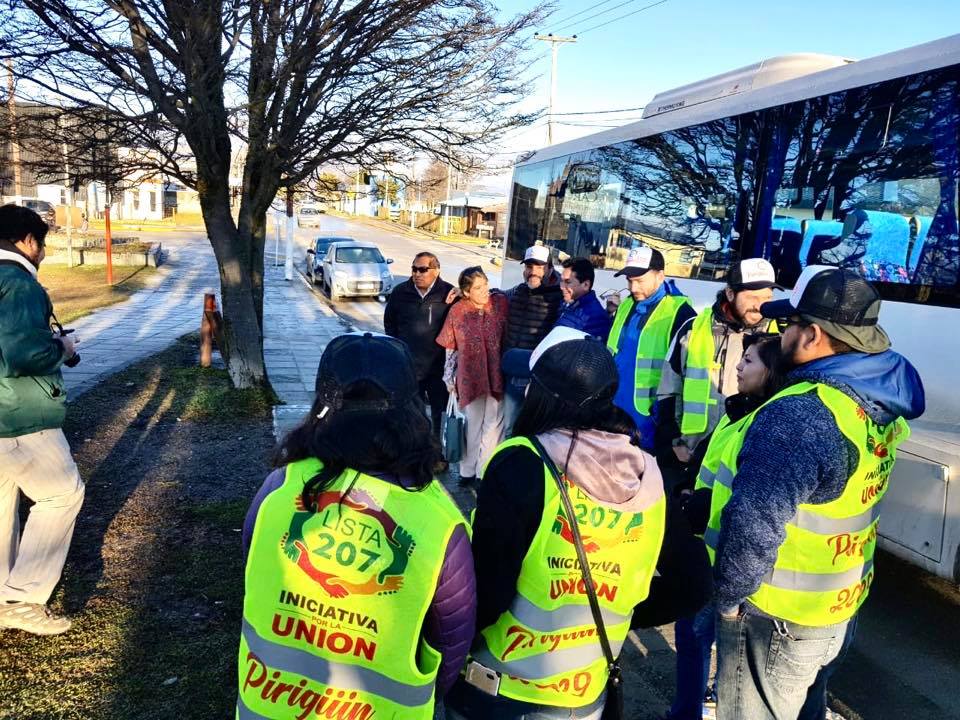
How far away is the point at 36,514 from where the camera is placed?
3516mm

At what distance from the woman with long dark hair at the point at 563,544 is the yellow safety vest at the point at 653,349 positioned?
9.17 ft

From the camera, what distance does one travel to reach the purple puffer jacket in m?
1.67

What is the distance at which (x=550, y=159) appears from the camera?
34.0 ft

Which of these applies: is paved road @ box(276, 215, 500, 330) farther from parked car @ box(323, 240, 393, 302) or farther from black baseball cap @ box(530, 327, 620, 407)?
black baseball cap @ box(530, 327, 620, 407)

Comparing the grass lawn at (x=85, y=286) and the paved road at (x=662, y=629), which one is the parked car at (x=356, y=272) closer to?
the paved road at (x=662, y=629)

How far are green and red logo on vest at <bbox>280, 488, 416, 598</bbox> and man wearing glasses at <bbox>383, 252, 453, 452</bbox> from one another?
180 inches

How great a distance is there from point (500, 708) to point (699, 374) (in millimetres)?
2538

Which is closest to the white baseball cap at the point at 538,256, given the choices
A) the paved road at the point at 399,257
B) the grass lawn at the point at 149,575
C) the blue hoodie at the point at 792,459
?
the grass lawn at the point at 149,575

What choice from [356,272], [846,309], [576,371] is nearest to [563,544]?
[576,371]

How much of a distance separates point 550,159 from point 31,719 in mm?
9045

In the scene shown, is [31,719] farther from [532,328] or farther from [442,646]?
[532,328]

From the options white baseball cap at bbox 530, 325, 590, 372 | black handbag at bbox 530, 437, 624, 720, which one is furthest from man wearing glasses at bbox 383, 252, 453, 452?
black handbag at bbox 530, 437, 624, 720

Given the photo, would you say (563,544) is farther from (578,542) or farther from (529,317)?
Result: (529,317)

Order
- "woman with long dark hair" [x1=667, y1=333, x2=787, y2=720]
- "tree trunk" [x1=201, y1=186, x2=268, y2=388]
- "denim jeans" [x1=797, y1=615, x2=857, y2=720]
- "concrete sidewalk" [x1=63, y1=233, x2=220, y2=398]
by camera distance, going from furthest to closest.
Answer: "concrete sidewalk" [x1=63, y1=233, x2=220, y2=398] < "tree trunk" [x1=201, y1=186, x2=268, y2=388] < "woman with long dark hair" [x1=667, y1=333, x2=787, y2=720] < "denim jeans" [x1=797, y1=615, x2=857, y2=720]
